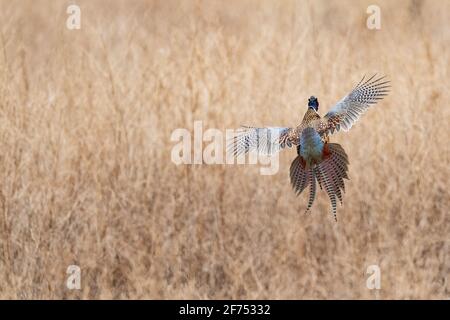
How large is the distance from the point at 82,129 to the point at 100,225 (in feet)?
1.43

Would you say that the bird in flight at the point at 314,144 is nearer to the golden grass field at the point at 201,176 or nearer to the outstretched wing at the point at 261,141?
the outstretched wing at the point at 261,141

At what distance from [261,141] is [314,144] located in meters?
0.10

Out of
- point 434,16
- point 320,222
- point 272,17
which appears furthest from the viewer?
point 434,16

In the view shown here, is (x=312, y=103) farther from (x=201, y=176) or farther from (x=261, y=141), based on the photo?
(x=201, y=176)

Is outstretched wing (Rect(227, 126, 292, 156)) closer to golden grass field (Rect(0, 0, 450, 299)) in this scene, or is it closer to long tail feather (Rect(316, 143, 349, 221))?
long tail feather (Rect(316, 143, 349, 221))

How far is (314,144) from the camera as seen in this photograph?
1676 mm

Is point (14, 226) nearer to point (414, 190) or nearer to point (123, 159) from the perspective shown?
point (123, 159)

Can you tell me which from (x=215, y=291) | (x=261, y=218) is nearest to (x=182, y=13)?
(x=261, y=218)

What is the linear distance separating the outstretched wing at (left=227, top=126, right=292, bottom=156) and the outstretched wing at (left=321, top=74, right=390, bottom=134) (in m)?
0.08

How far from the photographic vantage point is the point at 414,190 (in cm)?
369

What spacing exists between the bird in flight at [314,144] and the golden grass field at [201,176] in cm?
176

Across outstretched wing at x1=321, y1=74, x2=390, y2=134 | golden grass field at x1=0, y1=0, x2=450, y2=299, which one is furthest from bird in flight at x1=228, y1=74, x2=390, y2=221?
golden grass field at x1=0, y1=0, x2=450, y2=299

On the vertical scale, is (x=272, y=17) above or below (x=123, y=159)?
above

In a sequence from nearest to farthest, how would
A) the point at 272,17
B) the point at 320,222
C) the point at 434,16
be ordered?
1. the point at 320,222
2. the point at 272,17
3. the point at 434,16
